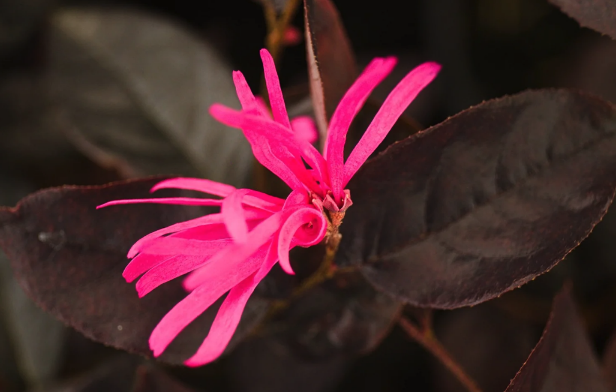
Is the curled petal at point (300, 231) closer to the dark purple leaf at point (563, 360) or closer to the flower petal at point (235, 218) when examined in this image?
the flower petal at point (235, 218)

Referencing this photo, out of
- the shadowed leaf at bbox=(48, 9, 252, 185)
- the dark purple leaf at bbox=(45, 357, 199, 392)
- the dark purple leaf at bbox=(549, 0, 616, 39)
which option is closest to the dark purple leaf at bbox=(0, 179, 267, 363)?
the dark purple leaf at bbox=(45, 357, 199, 392)

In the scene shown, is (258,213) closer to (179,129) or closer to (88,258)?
(88,258)

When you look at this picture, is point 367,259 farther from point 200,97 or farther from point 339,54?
point 200,97

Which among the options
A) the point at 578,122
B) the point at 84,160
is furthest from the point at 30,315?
the point at 578,122

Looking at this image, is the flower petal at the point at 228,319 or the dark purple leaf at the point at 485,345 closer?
the flower petal at the point at 228,319

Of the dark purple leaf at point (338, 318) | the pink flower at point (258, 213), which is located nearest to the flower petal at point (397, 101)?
the pink flower at point (258, 213)

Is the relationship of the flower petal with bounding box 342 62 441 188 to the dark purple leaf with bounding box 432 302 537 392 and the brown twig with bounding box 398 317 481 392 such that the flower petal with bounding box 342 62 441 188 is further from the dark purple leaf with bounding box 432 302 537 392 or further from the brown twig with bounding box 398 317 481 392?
the dark purple leaf with bounding box 432 302 537 392

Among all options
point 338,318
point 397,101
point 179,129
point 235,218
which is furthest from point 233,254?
point 179,129
